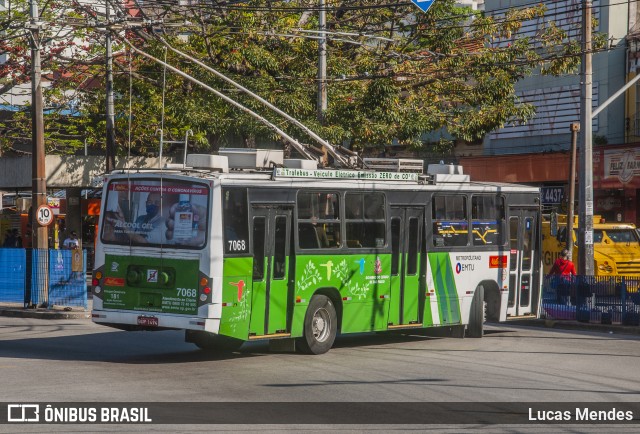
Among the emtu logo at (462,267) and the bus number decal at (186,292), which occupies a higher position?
the emtu logo at (462,267)

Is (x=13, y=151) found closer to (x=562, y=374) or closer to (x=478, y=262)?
(x=478, y=262)

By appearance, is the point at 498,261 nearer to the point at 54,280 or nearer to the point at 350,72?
the point at 54,280

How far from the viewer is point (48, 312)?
1004 inches

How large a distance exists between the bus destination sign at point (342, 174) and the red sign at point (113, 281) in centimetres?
288

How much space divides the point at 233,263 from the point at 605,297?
11100mm

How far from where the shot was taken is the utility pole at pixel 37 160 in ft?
84.8

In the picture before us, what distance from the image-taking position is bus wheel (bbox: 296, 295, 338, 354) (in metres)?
17.2

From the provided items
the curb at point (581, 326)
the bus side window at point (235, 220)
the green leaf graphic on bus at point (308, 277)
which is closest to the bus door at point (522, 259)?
the curb at point (581, 326)

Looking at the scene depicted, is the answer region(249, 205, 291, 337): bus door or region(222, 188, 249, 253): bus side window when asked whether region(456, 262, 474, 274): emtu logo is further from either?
region(222, 188, 249, 253): bus side window

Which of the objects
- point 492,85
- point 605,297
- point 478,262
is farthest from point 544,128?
point 478,262

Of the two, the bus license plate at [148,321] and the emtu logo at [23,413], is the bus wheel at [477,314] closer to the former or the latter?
the bus license plate at [148,321]

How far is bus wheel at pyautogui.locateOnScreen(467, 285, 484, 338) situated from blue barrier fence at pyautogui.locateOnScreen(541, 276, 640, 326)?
4119 millimetres

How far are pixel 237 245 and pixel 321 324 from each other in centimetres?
240

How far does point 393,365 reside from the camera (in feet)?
52.1
